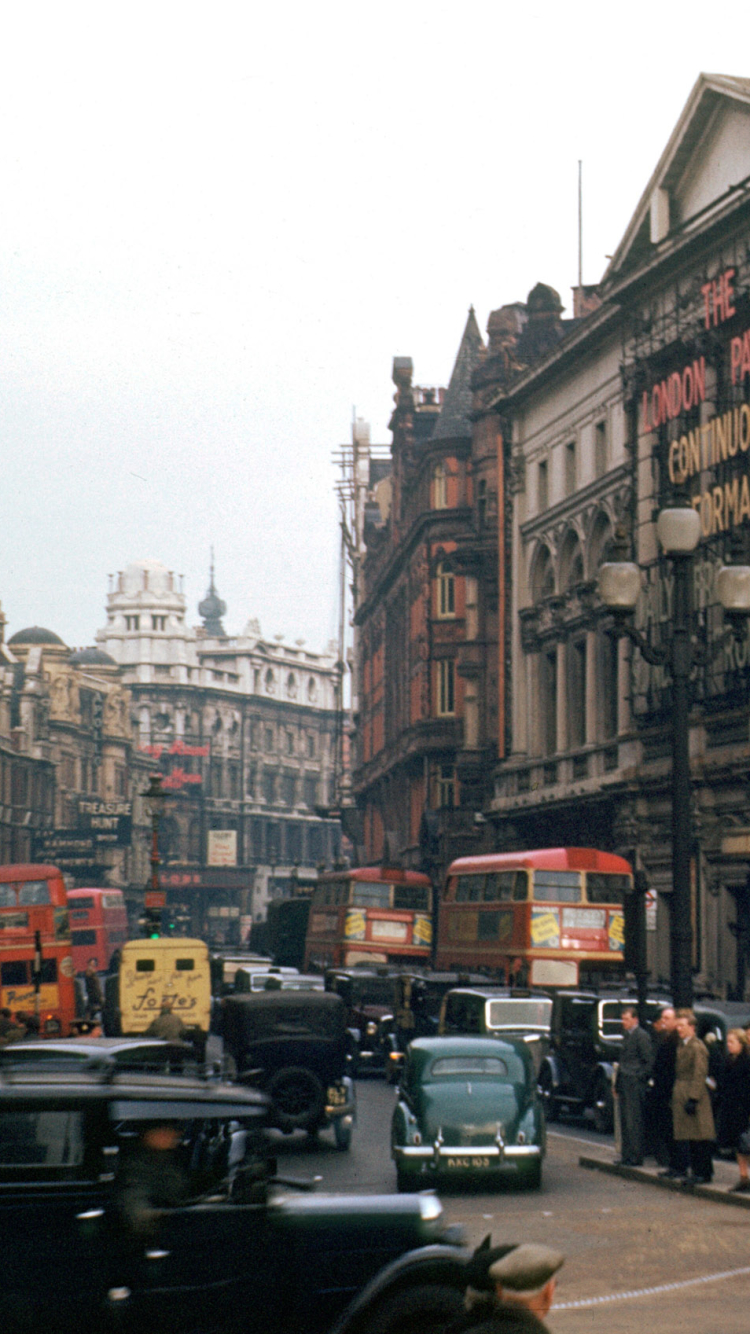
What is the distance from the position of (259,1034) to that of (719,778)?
18258 mm

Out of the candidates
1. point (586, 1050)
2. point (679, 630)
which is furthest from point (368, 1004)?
point (679, 630)

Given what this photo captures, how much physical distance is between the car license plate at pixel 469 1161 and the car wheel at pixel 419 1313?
36.0 feet

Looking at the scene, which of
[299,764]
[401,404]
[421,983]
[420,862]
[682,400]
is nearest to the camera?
[421,983]

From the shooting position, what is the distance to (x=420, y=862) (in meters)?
76.8

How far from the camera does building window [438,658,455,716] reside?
73.6m

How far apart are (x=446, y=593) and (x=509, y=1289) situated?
66.8 m

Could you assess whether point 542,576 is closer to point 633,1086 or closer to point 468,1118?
point 633,1086

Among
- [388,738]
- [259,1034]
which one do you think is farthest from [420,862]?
[259,1034]

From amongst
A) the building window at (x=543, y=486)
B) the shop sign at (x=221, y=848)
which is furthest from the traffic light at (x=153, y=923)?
the shop sign at (x=221, y=848)

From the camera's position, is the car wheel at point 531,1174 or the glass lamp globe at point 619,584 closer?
the car wheel at point 531,1174

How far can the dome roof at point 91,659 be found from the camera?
15450cm

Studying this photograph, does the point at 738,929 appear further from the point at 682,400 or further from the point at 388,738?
the point at 388,738

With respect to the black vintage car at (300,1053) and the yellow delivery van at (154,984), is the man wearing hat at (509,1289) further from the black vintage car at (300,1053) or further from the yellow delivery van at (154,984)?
the yellow delivery van at (154,984)

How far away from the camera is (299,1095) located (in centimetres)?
2331
